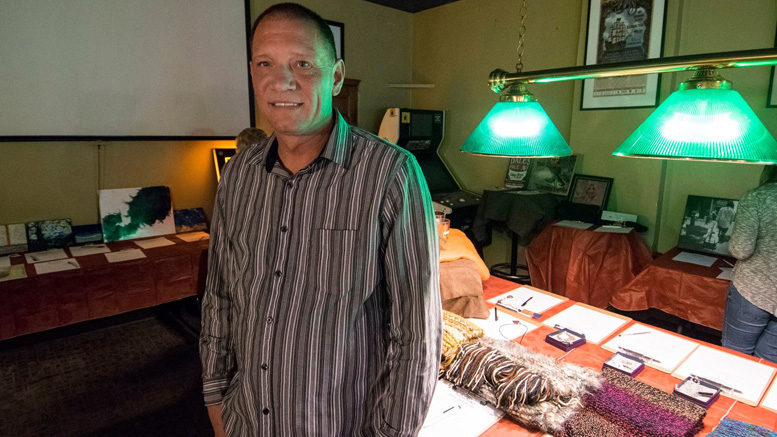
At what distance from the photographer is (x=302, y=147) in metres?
0.93

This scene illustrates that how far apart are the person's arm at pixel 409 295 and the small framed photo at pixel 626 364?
684mm

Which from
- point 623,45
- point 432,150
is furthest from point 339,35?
point 623,45

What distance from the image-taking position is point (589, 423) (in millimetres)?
979

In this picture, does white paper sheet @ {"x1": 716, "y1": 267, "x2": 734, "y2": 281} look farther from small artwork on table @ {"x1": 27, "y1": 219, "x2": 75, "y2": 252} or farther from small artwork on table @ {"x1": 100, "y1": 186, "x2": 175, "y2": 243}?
small artwork on table @ {"x1": 27, "y1": 219, "x2": 75, "y2": 252}

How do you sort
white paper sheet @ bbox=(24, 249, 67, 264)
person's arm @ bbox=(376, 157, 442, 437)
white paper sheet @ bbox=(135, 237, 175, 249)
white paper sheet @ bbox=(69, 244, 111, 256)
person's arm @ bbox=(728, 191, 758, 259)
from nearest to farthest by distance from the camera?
person's arm @ bbox=(376, 157, 442, 437)
person's arm @ bbox=(728, 191, 758, 259)
white paper sheet @ bbox=(24, 249, 67, 264)
white paper sheet @ bbox=(69, 244, 111, 256)
white paper sheet @ bbox=(135, 237, 175, 249)

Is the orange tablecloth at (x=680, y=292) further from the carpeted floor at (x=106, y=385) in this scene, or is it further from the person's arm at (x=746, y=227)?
the carpeted floor at (x=106, y=385)

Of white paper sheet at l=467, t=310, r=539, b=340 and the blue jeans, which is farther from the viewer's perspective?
the blue jeans

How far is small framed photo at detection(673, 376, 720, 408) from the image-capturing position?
107 cm

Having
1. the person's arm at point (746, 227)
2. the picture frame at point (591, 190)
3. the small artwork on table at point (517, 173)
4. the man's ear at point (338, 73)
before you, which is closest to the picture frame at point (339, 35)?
the small artwork on table at point (517, 173)

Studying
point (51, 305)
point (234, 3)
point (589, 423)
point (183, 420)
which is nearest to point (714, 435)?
point (589, 423)

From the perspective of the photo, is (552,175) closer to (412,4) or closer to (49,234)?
(412,4)

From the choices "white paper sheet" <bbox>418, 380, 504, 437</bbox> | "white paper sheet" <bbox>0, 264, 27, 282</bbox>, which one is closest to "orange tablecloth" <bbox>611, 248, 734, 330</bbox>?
"white paper sheet" <bbox>418, 380, 504, 437</bbox>

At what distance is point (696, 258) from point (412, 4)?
11.6 ft

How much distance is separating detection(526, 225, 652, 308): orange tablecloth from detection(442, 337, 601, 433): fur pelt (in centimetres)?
214
